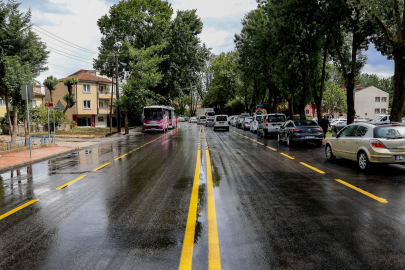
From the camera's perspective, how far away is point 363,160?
387 inches

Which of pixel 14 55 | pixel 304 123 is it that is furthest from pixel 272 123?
pixel 14 55

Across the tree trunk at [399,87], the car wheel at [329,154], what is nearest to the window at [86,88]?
the tree trunk at [399,87]

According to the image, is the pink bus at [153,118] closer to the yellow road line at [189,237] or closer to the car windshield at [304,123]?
the car windshield at [304,123]

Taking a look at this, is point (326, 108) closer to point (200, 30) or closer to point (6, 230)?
point (200, 30)

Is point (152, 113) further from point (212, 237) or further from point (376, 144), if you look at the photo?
point (212, 237)

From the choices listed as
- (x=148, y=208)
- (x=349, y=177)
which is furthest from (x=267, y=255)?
(x=349, y=177)

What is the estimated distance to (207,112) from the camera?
6738cm

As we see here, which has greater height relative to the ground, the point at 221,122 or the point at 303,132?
the point at 221,122

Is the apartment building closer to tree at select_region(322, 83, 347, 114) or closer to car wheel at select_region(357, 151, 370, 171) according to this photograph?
tree at select_region(322, 83, 347, 114)

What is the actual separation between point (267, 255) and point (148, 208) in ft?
9.01

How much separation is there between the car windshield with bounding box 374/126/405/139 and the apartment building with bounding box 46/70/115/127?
52.5 meters

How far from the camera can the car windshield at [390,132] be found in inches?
368

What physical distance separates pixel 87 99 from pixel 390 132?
176 ft

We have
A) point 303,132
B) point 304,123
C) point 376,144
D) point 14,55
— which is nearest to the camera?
point 376,144
